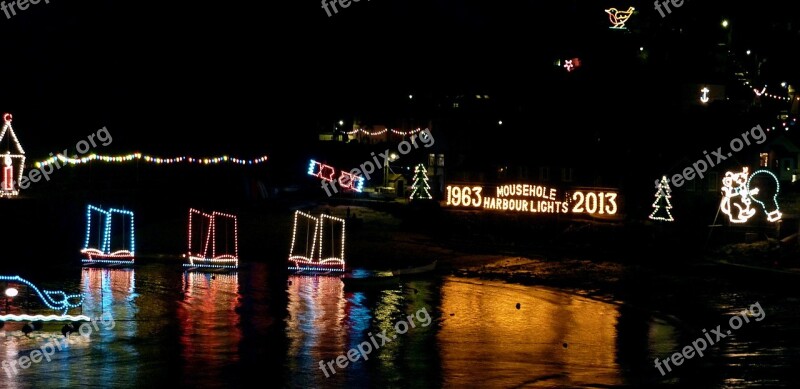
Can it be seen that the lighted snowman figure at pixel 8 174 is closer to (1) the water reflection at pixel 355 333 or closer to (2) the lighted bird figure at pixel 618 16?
(1) the water reflection at pixel 355 333

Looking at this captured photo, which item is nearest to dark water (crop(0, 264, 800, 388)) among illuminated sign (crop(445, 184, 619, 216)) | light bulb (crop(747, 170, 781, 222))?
light bulb (crop(747, 170, 781, 222))

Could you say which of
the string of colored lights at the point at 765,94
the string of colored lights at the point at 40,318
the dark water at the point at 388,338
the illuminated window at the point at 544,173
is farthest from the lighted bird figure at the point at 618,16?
the string of colored lights at the point at 40,318

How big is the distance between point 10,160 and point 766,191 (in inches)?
1191

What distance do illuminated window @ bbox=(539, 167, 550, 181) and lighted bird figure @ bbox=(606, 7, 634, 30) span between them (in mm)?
15179

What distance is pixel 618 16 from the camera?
60250 mm

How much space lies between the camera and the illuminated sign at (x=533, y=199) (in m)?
41.4

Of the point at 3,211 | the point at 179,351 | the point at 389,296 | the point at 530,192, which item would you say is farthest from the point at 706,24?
the point at 179,351

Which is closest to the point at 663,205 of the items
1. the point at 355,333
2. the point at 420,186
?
the point at 420,186

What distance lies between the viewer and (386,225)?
49.8 meters

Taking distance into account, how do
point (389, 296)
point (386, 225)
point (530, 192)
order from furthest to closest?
1. point (386, 225)
2. point (530, 192)
3. point (389, 296)

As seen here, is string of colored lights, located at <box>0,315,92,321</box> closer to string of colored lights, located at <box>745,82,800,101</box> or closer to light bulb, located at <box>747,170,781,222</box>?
light bulb, located at <box>747,170,781,222</box>

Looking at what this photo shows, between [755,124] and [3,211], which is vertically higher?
[755,124]

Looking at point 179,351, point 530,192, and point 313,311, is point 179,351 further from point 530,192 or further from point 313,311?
point 530,192

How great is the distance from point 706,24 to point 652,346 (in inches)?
1756
